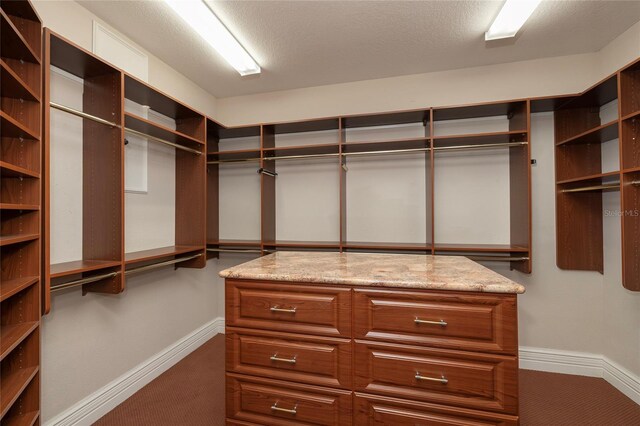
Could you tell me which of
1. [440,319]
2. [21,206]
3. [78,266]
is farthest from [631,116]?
[78,266]

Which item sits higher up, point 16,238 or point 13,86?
point 13,86

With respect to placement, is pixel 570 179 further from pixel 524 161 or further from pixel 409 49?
pixel 409 49

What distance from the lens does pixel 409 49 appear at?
250 centimetres

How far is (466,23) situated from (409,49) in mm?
476

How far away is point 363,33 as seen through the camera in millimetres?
2260

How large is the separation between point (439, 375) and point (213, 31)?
2.57 meters

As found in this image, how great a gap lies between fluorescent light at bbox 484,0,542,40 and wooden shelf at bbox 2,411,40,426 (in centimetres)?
342

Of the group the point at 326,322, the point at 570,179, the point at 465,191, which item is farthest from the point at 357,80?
the point at 326,322

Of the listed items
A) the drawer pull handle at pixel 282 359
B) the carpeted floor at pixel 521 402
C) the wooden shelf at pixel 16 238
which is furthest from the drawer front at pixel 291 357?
the wooden shelf at pixel 16 238

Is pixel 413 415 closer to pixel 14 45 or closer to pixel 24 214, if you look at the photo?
pixel 24 214

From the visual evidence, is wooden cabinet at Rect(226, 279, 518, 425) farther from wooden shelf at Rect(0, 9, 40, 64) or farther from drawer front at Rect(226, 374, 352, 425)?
wooden shelf at Rect(0, 9, 40, 64)

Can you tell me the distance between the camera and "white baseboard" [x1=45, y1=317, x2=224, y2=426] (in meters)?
1.85

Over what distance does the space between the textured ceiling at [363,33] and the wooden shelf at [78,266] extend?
1734 millimetres

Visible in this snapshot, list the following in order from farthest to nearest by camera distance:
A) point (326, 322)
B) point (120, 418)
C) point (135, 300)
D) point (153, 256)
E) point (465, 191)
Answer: point (465, 191) → point (135, 300) → point (153, 256) → point (120, 418) → point (326, 322)
